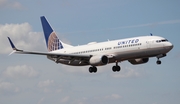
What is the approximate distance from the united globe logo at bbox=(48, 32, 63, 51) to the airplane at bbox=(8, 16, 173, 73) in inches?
208

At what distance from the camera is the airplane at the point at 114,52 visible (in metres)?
83.4

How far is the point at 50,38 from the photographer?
106m

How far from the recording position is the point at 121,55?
85625mm

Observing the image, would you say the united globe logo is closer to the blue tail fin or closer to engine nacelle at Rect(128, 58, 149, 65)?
the blue tail fin

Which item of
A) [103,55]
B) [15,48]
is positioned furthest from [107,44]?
[15,48]

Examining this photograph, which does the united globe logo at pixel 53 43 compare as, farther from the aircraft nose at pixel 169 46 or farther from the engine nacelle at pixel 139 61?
the aircraft nose at pixel 169 46

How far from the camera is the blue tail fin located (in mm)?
103188

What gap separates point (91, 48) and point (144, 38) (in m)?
10.3

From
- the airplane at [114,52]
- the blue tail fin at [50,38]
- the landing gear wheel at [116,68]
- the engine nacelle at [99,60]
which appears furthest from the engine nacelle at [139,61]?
the blue tail fin at [50,38]

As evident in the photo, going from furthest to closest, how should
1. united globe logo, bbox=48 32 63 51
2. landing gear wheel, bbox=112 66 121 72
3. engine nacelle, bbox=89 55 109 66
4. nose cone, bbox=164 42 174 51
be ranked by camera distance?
united globe logo, bbox=48 32 63 51 → landing gear wheel, bbox=112 66 121 72 → engine nacelle, bbox=89 55 109 66 → nose cone, bbox=164 42 174 51

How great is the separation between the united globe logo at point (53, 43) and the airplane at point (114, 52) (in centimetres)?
528

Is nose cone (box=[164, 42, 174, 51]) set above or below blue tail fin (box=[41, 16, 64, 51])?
below

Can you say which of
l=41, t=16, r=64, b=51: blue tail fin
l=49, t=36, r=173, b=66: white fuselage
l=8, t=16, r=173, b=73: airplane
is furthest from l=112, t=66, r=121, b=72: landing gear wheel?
l=41, t=16, r=64, b=51: blue tail fin

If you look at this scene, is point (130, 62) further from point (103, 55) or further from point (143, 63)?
point (103, 55)
